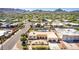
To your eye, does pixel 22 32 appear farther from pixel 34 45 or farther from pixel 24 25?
pixel 34 45

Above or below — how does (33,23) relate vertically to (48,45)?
above

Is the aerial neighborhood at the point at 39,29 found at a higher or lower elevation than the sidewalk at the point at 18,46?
higher

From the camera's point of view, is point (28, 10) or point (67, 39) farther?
point (28, 10)

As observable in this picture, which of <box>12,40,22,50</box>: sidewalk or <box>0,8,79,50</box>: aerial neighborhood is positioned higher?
<box>0,8,79,50</box>: aerial neighborhood

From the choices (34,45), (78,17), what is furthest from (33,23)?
(78,17)

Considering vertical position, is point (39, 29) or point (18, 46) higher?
point (39, 29)
